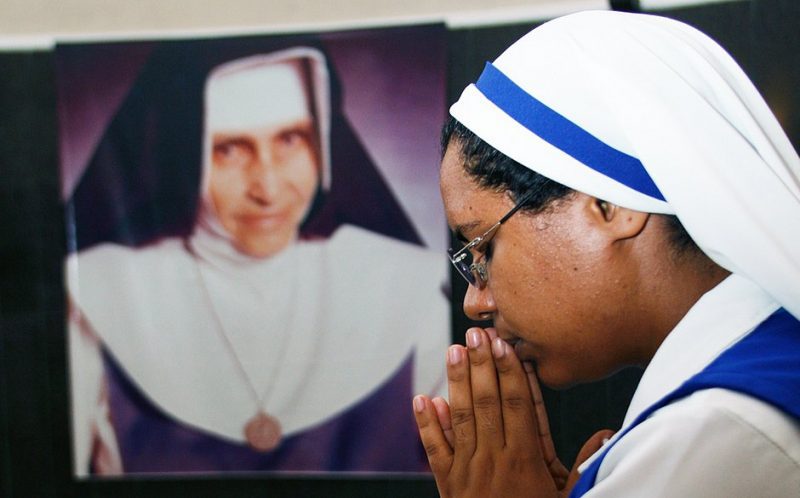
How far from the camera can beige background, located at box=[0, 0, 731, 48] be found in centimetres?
286

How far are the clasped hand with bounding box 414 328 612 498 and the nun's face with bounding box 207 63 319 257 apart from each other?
1.86 metres

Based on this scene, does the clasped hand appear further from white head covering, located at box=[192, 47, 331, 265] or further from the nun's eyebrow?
white head covering, located at box=[192, 47, 331, 265]

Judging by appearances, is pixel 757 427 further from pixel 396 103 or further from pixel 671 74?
pixel 396 103

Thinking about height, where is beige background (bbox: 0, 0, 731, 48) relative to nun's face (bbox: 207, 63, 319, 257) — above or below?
above

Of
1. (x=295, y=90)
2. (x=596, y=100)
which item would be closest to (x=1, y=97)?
(x=295, y=90)

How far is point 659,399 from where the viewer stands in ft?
2.33

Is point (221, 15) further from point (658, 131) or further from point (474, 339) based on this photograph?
point (658, 131)

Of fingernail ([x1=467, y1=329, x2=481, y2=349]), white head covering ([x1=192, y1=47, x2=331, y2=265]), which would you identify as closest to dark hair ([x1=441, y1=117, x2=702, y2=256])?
fingernail ([x1=467, y1=329, x2=481, y2=349])

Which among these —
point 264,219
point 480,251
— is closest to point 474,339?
point 480,251

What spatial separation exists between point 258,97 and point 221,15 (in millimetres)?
402

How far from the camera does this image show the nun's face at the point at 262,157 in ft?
9.43

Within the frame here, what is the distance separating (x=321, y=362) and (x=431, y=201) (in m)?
0.69

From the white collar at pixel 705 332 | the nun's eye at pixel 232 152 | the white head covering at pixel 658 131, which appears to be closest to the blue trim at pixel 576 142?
the white head covering at pixel 658 131

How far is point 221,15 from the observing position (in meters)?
3.05
